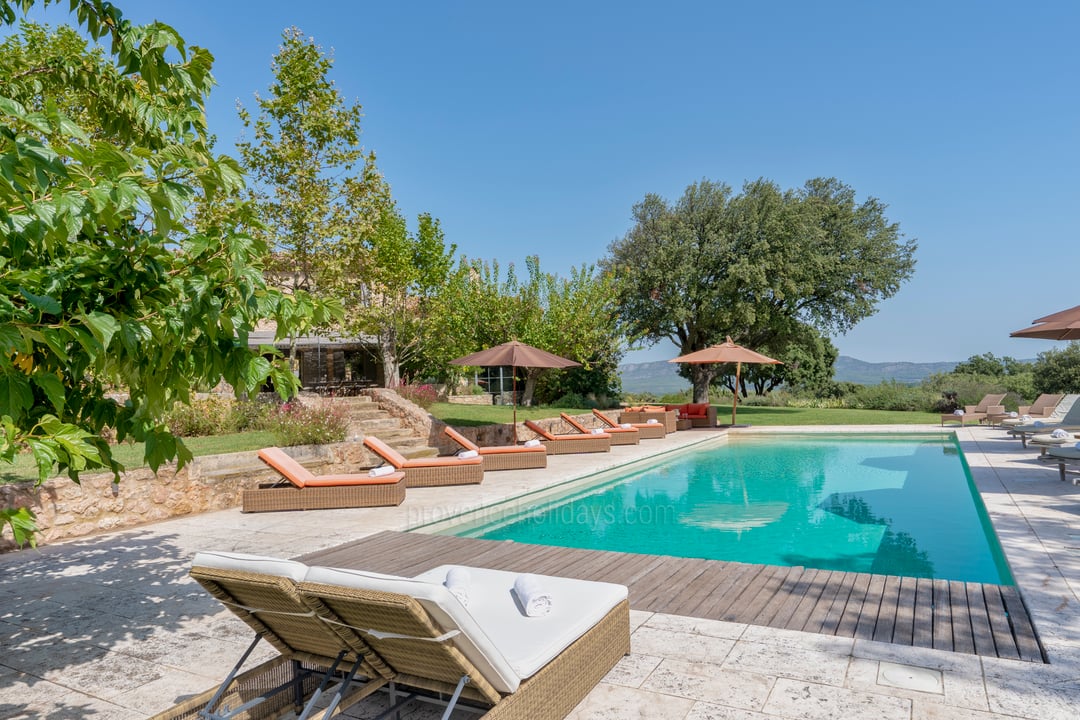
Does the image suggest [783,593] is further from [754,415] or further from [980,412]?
[754,415]

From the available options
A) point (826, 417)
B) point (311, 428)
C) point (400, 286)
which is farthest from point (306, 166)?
point (826, 417)

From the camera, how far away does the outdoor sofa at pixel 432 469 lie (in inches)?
418

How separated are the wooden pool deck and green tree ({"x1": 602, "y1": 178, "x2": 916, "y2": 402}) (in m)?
20.8

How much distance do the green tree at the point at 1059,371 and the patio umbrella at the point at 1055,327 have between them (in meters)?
18.2

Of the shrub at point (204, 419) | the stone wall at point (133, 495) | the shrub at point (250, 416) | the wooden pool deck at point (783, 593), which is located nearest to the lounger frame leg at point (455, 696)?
the wooden pool deck at point (783, 593)

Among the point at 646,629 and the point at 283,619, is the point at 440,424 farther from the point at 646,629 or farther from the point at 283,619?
the point at 283,619

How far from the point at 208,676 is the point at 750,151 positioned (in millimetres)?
30235

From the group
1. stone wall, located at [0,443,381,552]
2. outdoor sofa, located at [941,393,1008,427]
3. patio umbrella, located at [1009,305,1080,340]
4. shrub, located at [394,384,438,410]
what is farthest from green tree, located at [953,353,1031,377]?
stone wall, located at [0,443,381,552]

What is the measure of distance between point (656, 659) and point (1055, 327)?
10705 millimetres

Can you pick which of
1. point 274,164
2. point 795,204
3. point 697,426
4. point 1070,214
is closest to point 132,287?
point 274,164

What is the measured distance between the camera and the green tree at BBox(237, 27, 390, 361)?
55.5ft

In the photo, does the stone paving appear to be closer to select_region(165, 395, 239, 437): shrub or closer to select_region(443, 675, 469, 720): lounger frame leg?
select_region(443, 675, 469, 720): lounger frame leg

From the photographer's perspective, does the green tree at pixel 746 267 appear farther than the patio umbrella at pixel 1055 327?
Yes

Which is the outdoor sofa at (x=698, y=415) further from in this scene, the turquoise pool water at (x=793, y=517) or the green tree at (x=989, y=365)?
the green tree at (x=989, y=365)
